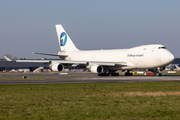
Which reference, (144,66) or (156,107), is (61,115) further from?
(144,66)

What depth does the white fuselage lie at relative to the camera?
5175cm

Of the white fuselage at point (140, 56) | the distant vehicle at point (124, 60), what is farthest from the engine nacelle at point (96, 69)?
the white fuselage at point (140, 56)

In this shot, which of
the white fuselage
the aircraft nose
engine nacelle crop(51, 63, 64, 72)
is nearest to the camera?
the aircraft nose

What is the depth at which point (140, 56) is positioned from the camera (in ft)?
178

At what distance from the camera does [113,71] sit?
61375mm

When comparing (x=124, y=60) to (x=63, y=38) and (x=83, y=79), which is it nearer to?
(x=83, y=79)

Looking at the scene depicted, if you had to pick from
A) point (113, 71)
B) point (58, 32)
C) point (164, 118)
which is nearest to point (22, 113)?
point (164, 118)

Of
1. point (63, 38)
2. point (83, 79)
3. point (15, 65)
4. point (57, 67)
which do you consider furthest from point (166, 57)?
point (15, 65)

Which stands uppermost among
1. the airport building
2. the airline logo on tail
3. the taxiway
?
the airline logo on tail

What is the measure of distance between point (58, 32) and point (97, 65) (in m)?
21.4

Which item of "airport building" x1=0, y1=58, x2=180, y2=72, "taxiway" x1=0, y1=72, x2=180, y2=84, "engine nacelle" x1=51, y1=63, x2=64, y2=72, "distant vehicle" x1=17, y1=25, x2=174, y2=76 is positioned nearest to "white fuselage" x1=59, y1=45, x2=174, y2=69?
"distant vehicle" x1=17, y1=25, x2=174, y2=76

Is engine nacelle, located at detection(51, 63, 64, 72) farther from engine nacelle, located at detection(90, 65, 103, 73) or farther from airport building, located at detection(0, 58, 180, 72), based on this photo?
airport building, located at detection(0, 58, 180, 72)

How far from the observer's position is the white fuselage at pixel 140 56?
51750 millimetres

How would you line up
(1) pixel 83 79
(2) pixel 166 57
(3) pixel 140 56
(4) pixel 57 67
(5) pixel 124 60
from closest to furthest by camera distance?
(1) pixel 83 79 → (2) pixel 166 57 → (3) pixel 140 56 → (4) pixel 57 67 → (5) pixel 124 60
